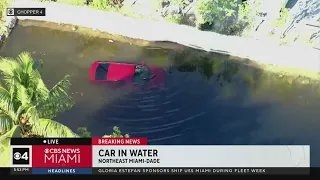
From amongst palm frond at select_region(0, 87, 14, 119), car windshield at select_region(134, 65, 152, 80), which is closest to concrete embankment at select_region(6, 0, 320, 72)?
car windshield at select_region(134, 65, 152, 80)

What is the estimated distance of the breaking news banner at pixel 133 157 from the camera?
6.92ft

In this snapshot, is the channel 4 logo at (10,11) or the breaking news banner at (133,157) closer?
the breaking news banner at (133,157)

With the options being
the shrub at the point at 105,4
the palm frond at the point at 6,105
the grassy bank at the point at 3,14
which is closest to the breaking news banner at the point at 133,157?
the palm frond at the point at 6,105

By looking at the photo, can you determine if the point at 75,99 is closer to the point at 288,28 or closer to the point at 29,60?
the point at 29,60

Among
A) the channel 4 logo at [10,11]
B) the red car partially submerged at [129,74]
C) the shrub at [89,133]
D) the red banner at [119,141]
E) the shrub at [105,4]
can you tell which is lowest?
the red banner at [119,141]

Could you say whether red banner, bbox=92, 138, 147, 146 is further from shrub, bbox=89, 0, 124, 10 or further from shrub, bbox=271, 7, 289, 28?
shrub, bbox=271, 7, 289, 28

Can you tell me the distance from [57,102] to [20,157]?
12.4 inches

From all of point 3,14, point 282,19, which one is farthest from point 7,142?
point 282,19

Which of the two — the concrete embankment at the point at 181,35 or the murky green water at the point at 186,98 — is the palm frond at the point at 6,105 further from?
the concrete embankment at the point at 181,35

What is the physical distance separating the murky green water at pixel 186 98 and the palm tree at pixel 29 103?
0.17 feet

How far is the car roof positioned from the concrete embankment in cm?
16

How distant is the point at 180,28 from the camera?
222 centimetres
